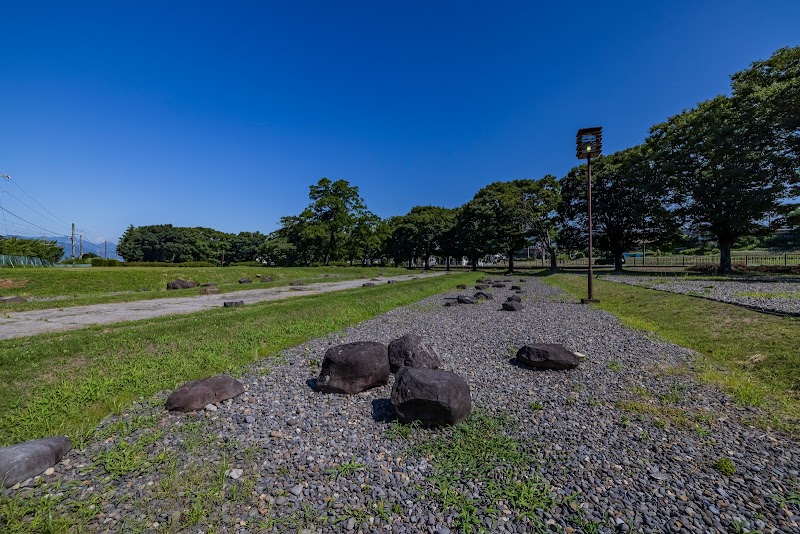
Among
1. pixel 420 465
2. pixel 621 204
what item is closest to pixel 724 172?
pixel 621 204

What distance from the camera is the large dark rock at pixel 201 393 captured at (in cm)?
517

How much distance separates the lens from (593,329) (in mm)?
10312

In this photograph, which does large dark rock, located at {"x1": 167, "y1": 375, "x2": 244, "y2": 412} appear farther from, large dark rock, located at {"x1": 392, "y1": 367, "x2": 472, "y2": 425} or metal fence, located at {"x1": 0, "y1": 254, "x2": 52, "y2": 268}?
metal fence, located at {"x1": 0, "y1": 254, "x2": 52, "y2": 268}

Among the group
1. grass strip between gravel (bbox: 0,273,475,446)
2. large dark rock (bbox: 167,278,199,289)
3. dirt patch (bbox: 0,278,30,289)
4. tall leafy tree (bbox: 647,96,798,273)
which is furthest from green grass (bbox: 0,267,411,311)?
tall leafy tree (bbox: 647,96,798,273)

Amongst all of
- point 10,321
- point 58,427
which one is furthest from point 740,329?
point 10,321

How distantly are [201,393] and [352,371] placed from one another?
7.82 feet

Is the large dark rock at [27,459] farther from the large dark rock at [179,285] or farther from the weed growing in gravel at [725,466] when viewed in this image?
the large dark rock at [179,285]

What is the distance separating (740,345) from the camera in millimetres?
7492

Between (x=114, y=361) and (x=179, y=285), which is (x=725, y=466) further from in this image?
(x=179, y=285)

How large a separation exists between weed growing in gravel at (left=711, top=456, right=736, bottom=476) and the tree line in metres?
26.7

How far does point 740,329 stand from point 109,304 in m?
23.2

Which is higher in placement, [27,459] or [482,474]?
[27,459]

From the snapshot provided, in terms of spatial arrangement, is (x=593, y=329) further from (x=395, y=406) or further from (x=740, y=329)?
(x=395, y=406)

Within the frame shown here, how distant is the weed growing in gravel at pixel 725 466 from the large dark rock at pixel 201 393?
6.44 meters
